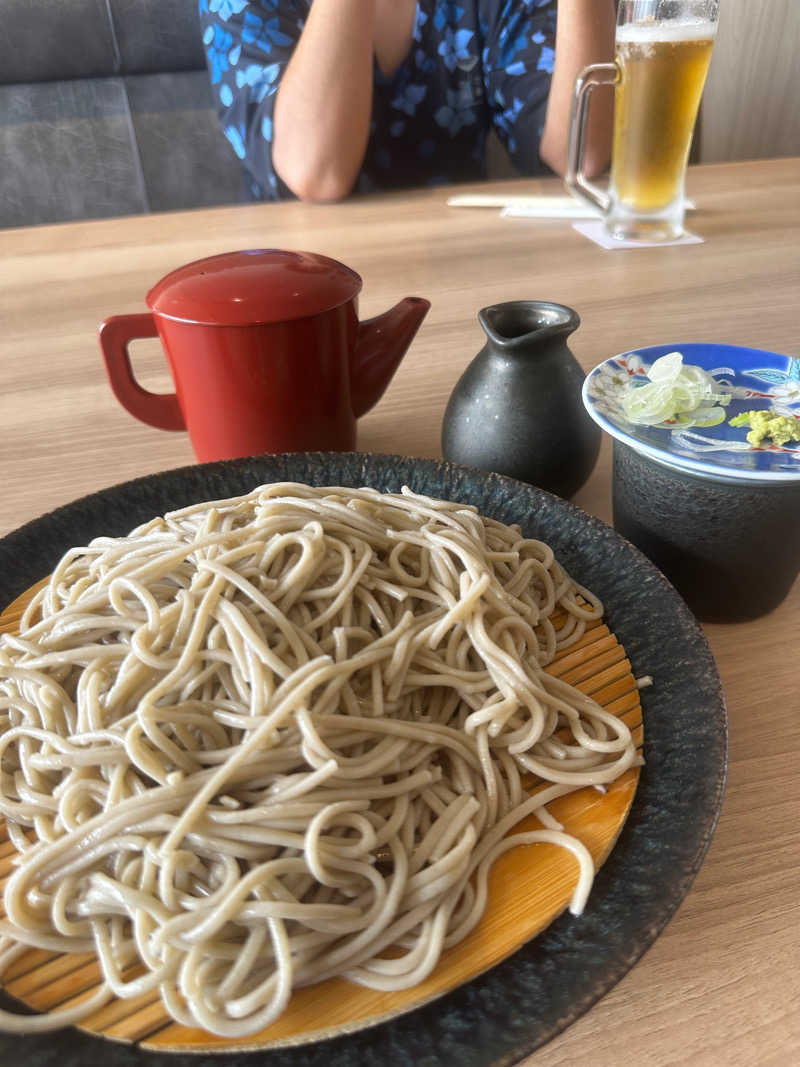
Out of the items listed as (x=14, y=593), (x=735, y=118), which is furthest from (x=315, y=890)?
(x=735, y=118)

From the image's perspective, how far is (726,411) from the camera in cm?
60

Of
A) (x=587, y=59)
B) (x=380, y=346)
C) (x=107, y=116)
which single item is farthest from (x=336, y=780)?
(x=107, y=116)

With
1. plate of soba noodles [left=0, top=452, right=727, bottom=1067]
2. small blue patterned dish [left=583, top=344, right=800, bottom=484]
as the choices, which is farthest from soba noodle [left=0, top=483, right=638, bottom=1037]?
small blue patterned dish [left=583, top=344, right=800, bottom=484]

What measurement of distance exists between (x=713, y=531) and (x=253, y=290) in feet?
1.41

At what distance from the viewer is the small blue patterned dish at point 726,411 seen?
1.74ft

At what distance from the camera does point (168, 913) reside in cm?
39

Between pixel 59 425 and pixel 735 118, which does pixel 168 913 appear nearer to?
pixel 59 425

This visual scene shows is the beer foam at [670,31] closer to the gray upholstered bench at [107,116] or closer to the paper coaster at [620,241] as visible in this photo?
the paper coaster at [620,241]

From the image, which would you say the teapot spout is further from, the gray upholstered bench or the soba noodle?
the gray upholstered bench

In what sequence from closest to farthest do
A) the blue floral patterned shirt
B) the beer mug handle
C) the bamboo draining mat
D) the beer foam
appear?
the bamboo draining mat → the beer foam → the beer mug handle → the blue floral patterned shirt

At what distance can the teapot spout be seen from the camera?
77cm

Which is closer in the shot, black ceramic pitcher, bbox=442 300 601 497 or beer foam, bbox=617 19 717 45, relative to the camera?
black ceramic pitcher, bbox=442 300 601 497

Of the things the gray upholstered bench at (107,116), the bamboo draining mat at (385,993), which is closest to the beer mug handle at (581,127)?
the bamboo draining mat at (385,993)

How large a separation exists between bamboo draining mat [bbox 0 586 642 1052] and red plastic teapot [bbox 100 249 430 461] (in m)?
0.41
